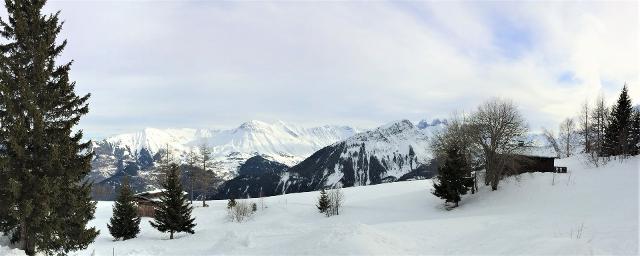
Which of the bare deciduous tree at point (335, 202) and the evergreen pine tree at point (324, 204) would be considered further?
the evergreen pine tree at point (324, 204)

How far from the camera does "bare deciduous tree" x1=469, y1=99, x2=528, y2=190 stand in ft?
144

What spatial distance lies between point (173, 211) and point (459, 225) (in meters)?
25.2

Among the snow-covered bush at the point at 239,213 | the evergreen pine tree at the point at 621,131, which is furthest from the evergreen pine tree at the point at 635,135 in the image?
the snow-covered bush at the point at 239,213

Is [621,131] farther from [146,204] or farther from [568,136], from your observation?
[146,204]

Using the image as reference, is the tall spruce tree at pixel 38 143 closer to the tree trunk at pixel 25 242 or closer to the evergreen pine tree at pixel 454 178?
the tree trunk at pixel 25 242

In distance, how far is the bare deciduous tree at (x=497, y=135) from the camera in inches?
1722

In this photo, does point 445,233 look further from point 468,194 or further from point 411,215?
point 468,194

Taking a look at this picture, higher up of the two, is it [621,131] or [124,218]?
[621,131]

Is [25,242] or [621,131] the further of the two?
[621,131]

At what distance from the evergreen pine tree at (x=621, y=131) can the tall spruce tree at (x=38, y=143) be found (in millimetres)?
50806

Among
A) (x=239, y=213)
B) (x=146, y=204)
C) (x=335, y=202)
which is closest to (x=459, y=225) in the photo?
(x=335, y=202)

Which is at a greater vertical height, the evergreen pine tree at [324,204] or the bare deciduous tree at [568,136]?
the bare deciduous tree at [568,136]

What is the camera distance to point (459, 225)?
3167 centimetres

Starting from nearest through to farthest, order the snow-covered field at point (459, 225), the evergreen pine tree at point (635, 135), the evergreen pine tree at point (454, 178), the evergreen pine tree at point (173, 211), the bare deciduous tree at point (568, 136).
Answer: the snow-covered field at point (459, 225) → the evergreen pine tree at point (173, 211) → the evergreen pine tree at point (454, 178) → the evergreen pine tree at point (635, 135) → the bare deciduous tree at point (568, 136)
